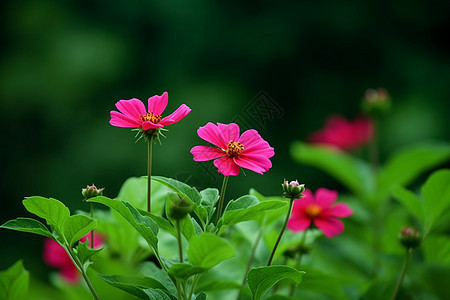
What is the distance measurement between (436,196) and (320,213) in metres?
0.12

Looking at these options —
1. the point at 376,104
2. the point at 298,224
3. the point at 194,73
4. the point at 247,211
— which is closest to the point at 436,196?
the point at 298,224

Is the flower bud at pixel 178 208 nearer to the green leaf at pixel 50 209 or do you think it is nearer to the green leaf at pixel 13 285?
the green leaf at pixel 50 209

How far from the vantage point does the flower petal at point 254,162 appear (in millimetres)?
419

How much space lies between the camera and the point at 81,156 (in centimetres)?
197

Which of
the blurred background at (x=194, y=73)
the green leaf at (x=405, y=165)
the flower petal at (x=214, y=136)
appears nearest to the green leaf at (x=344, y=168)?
the green leaf at (x=405, y=165)

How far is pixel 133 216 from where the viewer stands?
40 cm

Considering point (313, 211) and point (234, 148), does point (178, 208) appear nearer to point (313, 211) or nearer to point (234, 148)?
point (234, 148)

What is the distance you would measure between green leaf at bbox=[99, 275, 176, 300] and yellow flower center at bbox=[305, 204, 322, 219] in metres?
A: 0.18

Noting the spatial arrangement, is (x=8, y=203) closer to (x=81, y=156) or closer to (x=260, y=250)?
(x=81, y=156)

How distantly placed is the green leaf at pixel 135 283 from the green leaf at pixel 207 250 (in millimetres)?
47

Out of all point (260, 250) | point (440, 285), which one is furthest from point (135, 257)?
point (440, 285)

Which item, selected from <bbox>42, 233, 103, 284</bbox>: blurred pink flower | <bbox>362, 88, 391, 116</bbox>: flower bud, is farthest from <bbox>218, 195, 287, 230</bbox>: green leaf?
<bbox>362, 88, 391, 116</bbox>: flower bud

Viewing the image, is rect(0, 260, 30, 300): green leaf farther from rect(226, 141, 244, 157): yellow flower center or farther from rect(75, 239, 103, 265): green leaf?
rect(226, 141, 244, 157): yellow flower center

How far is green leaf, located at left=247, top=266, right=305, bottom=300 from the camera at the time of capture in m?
0.40
